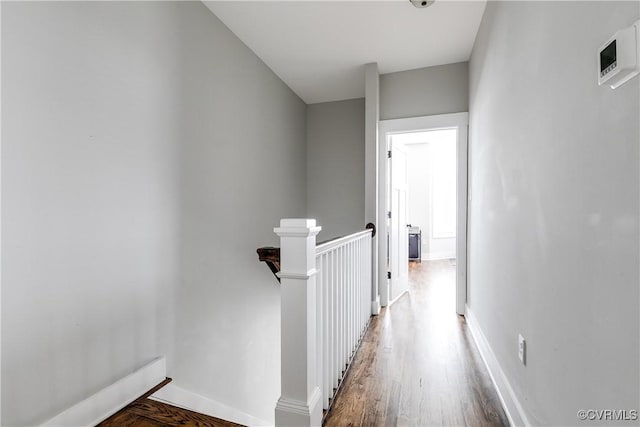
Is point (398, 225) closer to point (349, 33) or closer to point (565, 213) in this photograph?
point (349, 33)

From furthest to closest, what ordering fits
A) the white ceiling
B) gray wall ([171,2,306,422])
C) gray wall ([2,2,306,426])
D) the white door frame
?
the white door frame < the white ceiling < gray wall ([171,2,306,422]) < gray wall ([2,2,306,426])

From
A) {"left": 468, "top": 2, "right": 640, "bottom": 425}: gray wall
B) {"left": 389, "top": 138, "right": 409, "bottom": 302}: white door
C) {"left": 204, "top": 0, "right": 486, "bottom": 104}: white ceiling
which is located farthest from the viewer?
{"left": 389, "top": 138, "right": 409, "bottom": 302}: white door

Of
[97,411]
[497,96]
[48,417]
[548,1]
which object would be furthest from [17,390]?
[497,96]

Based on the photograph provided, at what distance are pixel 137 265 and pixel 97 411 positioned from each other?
0.70 meters

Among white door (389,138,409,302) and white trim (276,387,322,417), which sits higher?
white door (389,138,409,302)

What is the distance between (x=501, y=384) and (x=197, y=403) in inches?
75.0

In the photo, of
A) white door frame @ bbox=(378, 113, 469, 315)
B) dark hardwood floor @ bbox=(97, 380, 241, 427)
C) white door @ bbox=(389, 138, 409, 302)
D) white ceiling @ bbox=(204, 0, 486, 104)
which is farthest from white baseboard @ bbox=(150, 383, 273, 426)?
white ceiling @ bbox=(204, 0, 486, 104)

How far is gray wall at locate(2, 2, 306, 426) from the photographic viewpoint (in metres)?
1.22

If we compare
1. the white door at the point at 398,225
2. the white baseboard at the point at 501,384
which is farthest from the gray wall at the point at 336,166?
the white baseboard at the point at 501,384

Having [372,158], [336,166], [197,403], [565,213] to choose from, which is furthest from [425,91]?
[197,403]

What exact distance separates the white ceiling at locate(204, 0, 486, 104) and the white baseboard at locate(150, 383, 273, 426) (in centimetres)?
265

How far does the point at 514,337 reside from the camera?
1.51 metres

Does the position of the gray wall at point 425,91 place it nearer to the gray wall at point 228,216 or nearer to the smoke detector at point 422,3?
the smoke detector at point 422,3

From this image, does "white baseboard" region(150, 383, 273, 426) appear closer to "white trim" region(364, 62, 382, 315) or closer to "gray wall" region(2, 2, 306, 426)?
"gray wall" region(2, 2, 306, 426)
